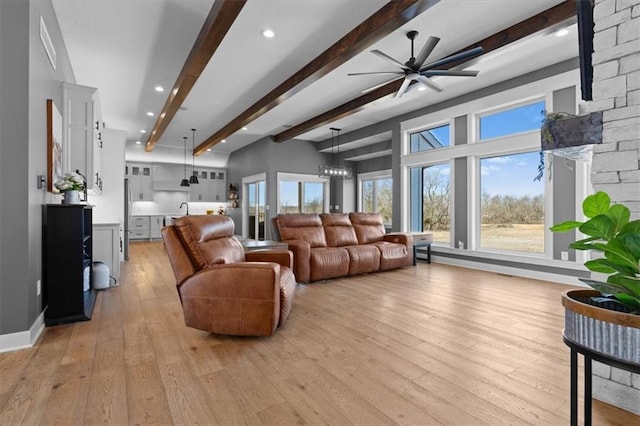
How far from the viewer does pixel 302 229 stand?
5.00 meters

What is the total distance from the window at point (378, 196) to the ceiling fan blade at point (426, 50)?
18.0 feet

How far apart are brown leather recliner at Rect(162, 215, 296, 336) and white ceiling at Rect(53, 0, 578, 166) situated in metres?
2.38

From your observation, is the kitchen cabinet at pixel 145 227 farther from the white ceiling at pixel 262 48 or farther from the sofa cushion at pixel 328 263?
the sofa cushion at pixel 328 263

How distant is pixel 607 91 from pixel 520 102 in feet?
12.6

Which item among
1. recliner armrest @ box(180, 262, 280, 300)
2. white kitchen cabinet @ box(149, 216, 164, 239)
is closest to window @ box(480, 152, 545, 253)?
recliner armrest @ box(180, 262, 280, 300)

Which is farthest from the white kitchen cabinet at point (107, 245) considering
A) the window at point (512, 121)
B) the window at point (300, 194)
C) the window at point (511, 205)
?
the window at point (512, 121)

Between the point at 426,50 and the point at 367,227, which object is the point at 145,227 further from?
the point at 426,50

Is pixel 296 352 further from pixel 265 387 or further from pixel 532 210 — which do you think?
pixel 532 210

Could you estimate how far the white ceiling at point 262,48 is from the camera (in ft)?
10.6

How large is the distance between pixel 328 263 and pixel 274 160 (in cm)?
486

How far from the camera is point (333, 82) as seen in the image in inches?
201

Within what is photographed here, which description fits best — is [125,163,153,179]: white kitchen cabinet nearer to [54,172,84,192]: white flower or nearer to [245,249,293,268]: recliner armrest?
[54,172,84,192]: white flower

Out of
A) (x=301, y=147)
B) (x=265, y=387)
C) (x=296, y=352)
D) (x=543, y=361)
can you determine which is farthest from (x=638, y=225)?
(x=301, y=147)

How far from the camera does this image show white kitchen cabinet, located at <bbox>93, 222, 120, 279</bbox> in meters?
4.45
